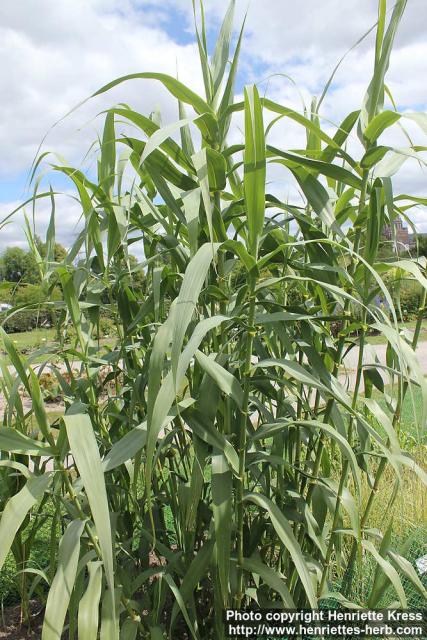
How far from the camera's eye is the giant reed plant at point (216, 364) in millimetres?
907

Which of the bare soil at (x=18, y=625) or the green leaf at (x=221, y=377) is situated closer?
the green leaf at (x=221, y=377)

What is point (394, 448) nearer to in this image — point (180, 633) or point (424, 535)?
point (180, 633)

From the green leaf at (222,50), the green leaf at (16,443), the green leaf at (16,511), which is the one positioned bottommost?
the green leaf at (16,511)

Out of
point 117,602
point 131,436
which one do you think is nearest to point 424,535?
point 117,602

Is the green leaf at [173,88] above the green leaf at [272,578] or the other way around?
above

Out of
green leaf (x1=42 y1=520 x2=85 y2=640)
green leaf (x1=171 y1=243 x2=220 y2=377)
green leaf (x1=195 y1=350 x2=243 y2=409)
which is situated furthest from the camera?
green leaf (x1=195 y1=350 x2=243 y2=409)

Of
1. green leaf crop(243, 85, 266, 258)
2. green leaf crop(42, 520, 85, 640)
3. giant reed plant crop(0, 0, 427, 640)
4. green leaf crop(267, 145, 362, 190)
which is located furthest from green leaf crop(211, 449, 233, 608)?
green leaf crop(267, 145, 362, 190)

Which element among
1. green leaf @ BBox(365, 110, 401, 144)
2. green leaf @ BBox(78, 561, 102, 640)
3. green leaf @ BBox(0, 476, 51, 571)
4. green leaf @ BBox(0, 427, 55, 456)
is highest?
green leaf @ BBox(365, 110, 401, 144)

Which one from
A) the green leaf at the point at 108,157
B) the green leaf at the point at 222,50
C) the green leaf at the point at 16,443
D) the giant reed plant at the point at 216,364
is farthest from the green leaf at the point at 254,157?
the green leaf at the point at 16,443

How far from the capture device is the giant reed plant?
0.91 meters

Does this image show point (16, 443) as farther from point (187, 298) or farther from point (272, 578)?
point (272, 578)

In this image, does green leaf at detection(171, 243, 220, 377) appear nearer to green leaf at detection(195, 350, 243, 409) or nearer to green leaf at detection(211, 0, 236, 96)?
green leaf at detection(195, 350, 243, 409)

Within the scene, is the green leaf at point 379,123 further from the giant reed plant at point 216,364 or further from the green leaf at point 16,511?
the green leaf at point 16,511

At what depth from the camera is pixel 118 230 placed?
3.95 feet
